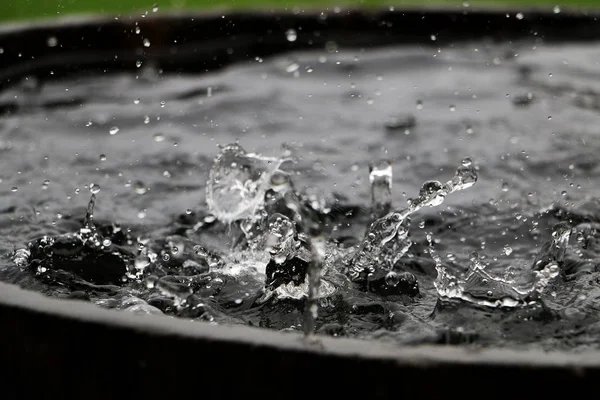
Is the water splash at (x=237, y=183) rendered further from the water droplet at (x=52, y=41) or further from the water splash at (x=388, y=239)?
the water droplet at (x=52, y=41)

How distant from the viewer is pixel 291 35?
3486 mm

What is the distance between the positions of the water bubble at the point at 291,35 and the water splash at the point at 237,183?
3.92 feet

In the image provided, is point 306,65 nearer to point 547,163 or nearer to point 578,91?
point 578,91

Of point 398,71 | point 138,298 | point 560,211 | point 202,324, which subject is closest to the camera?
point 202,324

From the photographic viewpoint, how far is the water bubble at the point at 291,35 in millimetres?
3482

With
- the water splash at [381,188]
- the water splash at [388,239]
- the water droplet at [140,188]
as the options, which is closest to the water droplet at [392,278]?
the water splash at [388,239]

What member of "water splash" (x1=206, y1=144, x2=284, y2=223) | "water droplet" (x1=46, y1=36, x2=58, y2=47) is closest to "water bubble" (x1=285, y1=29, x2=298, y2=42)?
"water droplet" (x1=46, y1=36, x2=58, y2=47)

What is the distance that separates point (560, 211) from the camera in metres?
2.14

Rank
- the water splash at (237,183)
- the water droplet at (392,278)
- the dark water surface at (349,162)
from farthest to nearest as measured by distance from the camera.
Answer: the water splash at (237,183) < the water droplet at (392,278) < the dark water surface at (349,162)

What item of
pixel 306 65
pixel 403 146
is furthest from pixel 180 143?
pixel 306 65

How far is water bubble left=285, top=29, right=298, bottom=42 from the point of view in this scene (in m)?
3.48

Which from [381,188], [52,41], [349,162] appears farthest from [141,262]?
[52,41]

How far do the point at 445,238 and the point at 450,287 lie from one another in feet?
1.12

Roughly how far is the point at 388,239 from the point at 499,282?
265 mm
